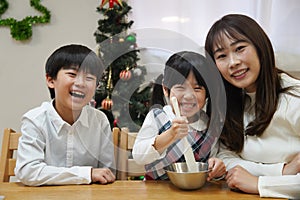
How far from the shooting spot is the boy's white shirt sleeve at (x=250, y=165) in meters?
0.89

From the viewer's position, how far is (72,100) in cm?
96

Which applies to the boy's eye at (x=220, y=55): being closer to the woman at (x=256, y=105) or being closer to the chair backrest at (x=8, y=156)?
the woman at (x=256, y=105)

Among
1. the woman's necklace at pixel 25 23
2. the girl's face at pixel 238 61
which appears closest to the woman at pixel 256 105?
the girl's face at pixel 238 61

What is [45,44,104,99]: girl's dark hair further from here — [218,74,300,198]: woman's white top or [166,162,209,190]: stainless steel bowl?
[218,74,300,198]: woman's white top

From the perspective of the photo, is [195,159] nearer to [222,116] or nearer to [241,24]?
[222,116]

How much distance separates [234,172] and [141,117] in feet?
0.90

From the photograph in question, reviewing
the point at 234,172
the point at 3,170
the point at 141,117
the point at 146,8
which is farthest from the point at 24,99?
the point at 234,172

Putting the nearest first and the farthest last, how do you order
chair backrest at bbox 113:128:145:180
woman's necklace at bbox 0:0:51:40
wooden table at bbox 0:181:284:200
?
wooden table at bbox 0:181:284:200, chair backrest at bbox 113:128:145:180, woman's necklace at bbox 0:0:51:40

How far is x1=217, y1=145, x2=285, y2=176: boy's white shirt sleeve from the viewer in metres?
0.89

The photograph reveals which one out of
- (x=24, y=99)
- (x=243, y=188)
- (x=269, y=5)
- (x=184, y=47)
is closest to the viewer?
(x=243, y=188)

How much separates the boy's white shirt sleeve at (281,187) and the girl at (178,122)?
12 centimetres

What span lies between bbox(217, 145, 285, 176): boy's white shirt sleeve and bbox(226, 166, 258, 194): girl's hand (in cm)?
6

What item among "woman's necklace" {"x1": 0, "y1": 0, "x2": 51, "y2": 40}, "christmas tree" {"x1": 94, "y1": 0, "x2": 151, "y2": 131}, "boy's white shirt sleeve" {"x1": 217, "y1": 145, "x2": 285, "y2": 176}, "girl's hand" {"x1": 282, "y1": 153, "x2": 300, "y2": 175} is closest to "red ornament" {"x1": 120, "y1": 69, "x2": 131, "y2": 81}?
"christmas tree" {"x1": 94, "y1": 0, "x2": 151, "y2": 131}

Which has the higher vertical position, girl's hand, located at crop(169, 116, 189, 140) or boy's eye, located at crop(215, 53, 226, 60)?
boy's eye, located at crop(215, 53, 226, 60)
